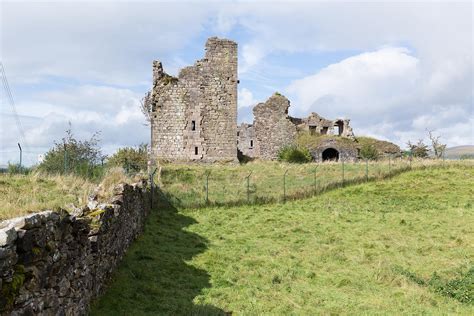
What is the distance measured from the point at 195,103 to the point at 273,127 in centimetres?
1269

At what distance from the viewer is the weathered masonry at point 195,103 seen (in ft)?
127

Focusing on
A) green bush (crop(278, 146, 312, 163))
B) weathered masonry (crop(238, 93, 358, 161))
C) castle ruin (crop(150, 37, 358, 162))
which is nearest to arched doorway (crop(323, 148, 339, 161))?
weathered masonry (crop(238, 93, 358, 161))

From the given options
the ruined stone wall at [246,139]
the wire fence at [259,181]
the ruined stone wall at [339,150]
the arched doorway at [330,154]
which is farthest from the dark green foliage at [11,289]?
the ruined stone wall at [246,139]

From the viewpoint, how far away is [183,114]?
127 ft

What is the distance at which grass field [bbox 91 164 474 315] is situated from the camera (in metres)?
10.9

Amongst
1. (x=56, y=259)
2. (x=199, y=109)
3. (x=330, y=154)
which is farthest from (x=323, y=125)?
(x=56, y=259)

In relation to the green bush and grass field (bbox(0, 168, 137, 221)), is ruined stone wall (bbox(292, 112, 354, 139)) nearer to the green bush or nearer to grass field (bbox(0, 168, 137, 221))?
the green bush

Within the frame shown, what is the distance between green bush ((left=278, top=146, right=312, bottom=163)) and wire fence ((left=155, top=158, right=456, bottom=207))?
878cm

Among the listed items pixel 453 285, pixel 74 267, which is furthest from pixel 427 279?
pixel 74 267

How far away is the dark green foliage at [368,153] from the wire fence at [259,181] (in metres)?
12.1

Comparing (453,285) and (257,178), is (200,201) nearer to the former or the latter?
(257,178)

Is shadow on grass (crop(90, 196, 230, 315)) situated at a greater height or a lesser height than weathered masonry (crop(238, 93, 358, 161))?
lesser

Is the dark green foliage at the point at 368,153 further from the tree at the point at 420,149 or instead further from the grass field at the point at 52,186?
the grass field at the point at 52,186

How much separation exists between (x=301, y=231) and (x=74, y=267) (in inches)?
489
